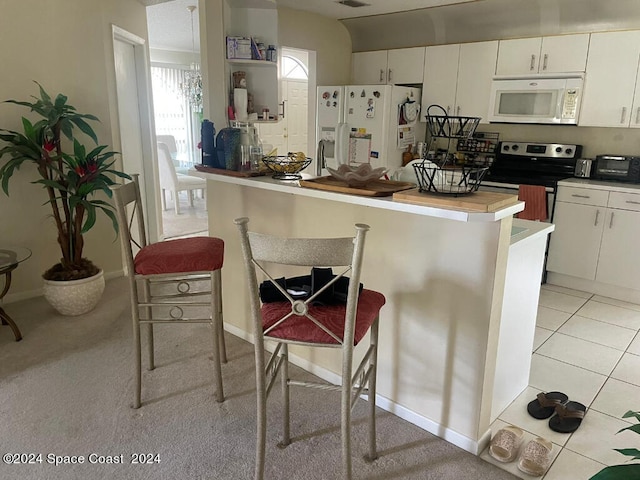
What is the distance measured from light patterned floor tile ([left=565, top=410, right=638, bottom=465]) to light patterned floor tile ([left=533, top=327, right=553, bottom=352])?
728 millimetres

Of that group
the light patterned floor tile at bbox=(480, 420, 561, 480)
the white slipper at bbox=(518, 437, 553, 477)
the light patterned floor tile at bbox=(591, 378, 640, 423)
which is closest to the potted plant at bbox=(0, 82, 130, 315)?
the light patterned floor tile at bbox=(480, 420, 561, 480)

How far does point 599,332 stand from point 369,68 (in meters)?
3.62

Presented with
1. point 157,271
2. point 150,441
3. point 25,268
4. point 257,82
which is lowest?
point 150,441

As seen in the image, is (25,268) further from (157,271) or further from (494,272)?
(494,272)

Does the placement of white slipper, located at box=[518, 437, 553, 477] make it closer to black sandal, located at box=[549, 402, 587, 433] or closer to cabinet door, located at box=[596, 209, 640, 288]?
black sandal, located at box=[549, 402, 587, 433]

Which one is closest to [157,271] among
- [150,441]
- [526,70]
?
[150,441]

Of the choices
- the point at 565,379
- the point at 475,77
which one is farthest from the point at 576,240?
the point at 475,77

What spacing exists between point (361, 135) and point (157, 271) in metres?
3.28

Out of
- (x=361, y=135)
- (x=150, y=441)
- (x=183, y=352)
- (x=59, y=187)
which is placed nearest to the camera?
(x=150, y=441)

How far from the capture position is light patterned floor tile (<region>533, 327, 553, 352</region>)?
3.03m

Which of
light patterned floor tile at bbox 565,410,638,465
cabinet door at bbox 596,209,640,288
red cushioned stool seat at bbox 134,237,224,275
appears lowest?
light patterned floor tile at bbox 565,410,638,465

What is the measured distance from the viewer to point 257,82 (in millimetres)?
3062

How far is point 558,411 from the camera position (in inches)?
88.4

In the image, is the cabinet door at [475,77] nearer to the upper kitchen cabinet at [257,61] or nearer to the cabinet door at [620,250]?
the cabinet door at [620,250]
